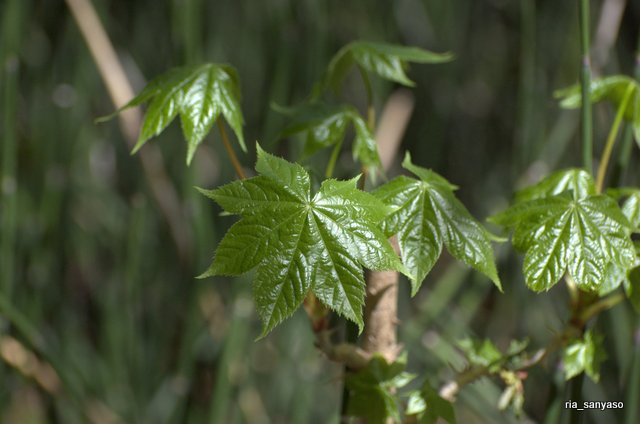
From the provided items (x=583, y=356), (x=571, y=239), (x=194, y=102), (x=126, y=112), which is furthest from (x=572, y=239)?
(x=126, y=112)

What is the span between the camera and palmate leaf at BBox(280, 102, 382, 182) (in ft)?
1.42

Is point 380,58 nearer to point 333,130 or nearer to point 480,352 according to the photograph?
point 333,130

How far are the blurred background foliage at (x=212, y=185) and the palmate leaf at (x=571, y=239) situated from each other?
0.47 meters

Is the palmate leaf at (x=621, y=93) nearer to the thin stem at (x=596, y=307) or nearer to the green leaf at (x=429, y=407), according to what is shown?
the thin stem at (x=596, y=307)

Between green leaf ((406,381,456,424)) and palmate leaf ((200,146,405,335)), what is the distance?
13 cm

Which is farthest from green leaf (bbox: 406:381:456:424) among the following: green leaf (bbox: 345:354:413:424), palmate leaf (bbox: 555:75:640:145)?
palmate leaf (bbox: 555:75:640:145)

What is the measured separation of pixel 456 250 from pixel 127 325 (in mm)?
715

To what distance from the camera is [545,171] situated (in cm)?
113

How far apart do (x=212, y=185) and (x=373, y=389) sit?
106 cm

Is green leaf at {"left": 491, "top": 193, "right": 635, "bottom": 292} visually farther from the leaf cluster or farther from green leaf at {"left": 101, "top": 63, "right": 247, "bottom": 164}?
green leaf at {"left": 101, "top": 63, "right": 247, "bottom": 164}

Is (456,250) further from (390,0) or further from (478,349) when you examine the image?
(390,0)

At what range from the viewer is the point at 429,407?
43 centimetres

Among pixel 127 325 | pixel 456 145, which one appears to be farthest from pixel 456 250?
pixel 456 145

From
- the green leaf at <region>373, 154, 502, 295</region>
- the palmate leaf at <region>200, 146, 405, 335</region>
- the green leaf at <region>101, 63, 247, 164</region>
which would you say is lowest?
the green leaf at <region>373, 154, 502, 295</region>
